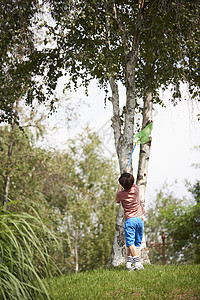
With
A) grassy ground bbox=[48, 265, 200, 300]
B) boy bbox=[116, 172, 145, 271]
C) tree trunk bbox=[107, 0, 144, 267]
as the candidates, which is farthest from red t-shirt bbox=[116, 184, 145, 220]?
tree trunk bbox=[107, 0, 144, 267]

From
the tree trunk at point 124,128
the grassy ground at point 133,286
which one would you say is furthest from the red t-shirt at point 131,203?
the tree trunk at point 124,128

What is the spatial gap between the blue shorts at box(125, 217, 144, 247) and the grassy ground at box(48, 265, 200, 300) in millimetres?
669

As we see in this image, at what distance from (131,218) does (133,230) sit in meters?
0.24

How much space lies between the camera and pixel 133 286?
5.76 metres

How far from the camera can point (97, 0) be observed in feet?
32.6

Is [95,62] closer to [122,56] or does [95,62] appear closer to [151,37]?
Answer: [122,56]

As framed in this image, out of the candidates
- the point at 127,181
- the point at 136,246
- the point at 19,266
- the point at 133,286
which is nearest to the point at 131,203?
the point at 127,181

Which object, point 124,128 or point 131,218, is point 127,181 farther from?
point 124,128

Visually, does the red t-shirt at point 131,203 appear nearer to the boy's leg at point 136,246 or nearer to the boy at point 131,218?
the boy at point 131,218

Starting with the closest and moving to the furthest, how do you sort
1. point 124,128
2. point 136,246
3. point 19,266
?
1. point 19,266
2. point 136,246
3. point 124,128

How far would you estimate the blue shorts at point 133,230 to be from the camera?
290 inches

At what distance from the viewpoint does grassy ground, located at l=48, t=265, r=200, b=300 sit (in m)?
5.30

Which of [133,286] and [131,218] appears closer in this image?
[133,286]

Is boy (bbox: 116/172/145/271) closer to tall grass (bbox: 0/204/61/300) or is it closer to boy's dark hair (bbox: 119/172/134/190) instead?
boy's dark hair (bbox: 119/172/134/190)
